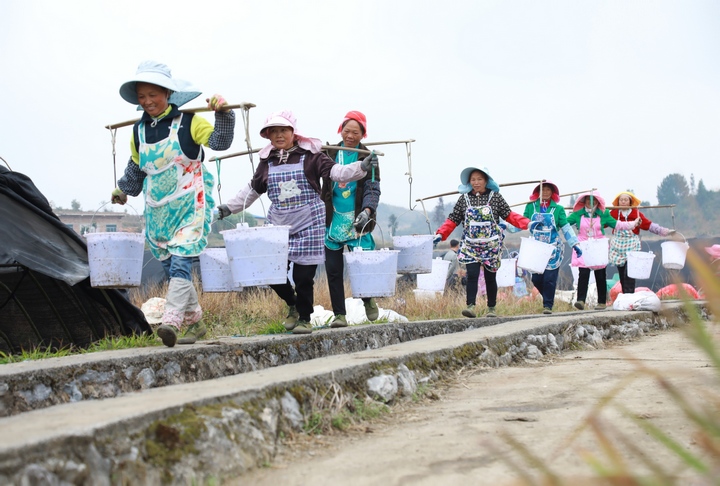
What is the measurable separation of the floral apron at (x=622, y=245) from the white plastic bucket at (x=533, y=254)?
2.77m

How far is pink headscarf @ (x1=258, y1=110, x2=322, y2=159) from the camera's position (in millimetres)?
6773

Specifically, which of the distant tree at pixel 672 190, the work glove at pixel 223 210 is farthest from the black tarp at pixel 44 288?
the distant tree at pixel 672 190

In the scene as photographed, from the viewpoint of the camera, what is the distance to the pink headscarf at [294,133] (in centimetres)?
677

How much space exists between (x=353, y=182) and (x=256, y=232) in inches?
73.0

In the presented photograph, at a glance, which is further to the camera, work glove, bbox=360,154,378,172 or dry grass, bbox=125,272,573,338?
dry grass, bbox=125,272,573,338

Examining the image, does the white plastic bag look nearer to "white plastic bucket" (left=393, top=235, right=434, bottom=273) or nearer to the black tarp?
"white plastic bucket" (left=393, top=235, right=434, bottom=273)

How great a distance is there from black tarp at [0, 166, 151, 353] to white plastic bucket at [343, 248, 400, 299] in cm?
172

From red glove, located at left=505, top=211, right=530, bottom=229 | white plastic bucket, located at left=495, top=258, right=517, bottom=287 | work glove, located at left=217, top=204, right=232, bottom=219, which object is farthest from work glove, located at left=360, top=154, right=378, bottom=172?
white plastic bucket, located at left=495, top=258, right=517, bottom=287

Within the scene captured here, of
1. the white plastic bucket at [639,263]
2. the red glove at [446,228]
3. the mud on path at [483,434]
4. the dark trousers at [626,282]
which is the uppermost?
the red glove at [446,228]

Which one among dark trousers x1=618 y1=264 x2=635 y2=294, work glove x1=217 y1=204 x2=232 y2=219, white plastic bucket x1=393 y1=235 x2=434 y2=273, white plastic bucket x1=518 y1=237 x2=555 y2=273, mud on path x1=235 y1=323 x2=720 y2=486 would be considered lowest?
dark trousers x1=618 y1=264 x2=635 y2=294

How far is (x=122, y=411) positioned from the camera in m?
2.69

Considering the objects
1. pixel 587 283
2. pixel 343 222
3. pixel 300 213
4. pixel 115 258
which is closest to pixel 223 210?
pixel 300 213

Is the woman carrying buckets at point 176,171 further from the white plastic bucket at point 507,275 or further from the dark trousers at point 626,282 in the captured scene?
the white plastic bucket at point 507,275

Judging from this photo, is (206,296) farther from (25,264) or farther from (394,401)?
(394,401)
